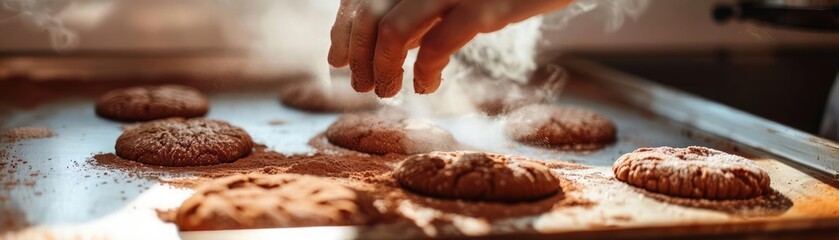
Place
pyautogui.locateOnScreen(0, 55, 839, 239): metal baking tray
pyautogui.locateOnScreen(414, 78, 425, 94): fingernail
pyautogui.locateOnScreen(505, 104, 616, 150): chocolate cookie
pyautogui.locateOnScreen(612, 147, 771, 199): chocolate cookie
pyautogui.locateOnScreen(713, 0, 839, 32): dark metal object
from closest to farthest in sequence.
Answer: pyautogui.locateOnScreen(0, 55, 839, 239): metal baking tray → pyautogui.locateOnScreen(612, 147, 771, 199): chocolate cookie → pyautogui.locateOnScreen(414, 78, 425, 94): fingernail → pyautogui.locateOnScreen(505, 104, 616, 150): chocolate cookie → pyautogui.locateOnScreen(713, 0, 839, 32): dark metal object

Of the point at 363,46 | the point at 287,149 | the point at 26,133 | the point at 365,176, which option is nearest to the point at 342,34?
the point at 363,46

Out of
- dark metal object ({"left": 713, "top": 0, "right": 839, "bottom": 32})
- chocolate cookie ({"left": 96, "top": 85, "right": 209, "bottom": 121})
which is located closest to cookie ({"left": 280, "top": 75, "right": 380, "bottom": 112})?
chocolate cookie ({"left": 96, "top": 85, "right": 209, "bottom": 121})

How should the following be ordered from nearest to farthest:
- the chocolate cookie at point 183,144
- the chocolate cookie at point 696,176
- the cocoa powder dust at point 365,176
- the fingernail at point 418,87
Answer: the cocoa powder dust at point 365,176 → the chocolate cookie at point 696,176 → the fingernail at point 418,87 → the chocolate cookie at point 183,144

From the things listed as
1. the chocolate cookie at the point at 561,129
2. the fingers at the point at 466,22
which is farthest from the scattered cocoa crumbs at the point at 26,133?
the chocolate cookie at the point at 561,129

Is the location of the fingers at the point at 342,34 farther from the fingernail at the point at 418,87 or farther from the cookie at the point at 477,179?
the cookie at the point at 477,179

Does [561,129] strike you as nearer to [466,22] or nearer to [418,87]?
[418,87]

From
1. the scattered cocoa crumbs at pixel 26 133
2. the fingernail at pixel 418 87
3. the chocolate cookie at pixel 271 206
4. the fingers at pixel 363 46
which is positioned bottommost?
the scattered cocoa crumbs at pixel 26 133

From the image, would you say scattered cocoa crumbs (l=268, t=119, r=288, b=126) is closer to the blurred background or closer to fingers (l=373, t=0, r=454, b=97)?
the blurred background
